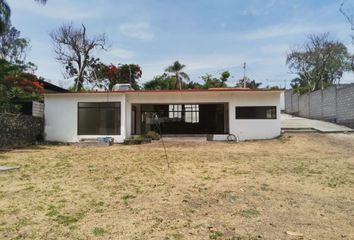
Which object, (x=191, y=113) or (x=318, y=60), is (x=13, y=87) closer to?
(x=191, y=113)

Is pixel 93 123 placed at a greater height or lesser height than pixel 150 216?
greater

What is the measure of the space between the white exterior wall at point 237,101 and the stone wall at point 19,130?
16.2 feet

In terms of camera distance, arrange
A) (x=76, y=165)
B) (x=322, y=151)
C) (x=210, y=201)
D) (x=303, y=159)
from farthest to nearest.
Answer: (x=322, y=151) → (x=303, y=159) → (x=76, y=165) → (x=210, y=201)

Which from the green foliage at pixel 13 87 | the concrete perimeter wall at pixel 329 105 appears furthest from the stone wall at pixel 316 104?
the green foliage at pixel 13 87

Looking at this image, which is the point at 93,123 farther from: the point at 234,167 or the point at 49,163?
the point at 234,167

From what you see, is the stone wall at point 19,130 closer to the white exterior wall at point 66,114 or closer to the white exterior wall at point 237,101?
the white exterior wall at point 66,114

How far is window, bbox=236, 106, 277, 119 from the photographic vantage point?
65.3 ft

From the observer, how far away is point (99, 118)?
66.2ft

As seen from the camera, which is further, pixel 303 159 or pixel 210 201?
pixel 303 159

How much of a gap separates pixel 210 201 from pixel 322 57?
34904mm

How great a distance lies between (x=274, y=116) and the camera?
19844 millimetres

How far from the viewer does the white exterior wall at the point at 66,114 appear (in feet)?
65.8

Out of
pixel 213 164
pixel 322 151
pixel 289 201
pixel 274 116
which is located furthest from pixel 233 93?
pixel 289 201

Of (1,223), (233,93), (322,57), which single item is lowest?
(1,223)
